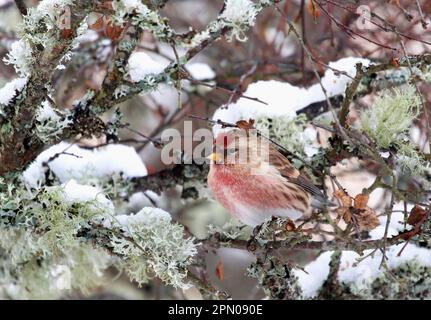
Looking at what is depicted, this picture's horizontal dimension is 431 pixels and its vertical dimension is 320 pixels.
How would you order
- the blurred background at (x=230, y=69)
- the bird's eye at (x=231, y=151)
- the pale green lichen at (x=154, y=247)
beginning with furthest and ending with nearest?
the blurred background at (x=230, y=69) < the bird's eye at (x=231, y=151) < the pale green lichen at (x=154, y=247)

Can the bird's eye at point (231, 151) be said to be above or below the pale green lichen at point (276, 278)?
above

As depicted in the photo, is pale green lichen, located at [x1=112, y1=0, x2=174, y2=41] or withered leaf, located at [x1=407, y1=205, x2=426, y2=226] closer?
withered leaf, located at [x1=407, y1=205, x2=426, y2=226]

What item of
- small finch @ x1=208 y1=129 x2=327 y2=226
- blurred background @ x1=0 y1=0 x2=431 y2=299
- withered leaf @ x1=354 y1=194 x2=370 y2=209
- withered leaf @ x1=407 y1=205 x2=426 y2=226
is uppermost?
blurred background @ x1=0 y1=0 x2=431 y2=299

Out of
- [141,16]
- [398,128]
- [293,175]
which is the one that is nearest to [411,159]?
[398,128]

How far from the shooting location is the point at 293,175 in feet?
10.2

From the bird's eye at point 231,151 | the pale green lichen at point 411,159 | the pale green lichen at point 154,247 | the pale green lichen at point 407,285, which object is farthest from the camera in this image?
the pale green lichen at point 407,285

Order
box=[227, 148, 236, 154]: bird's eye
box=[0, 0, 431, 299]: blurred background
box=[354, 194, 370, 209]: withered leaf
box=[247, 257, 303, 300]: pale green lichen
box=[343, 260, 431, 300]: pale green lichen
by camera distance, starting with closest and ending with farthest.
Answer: box=[354, 194, 370, 209]: withered leaf → box=[247, 257, 303, 300]: pale green lichen → box=[227, 148, 236, 154]: bird's eye → box=[343, 260, 431, 300]: pale green lichen → box=[0, 0, 431, 299]: blurred background

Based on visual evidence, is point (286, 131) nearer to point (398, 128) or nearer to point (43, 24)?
point (398, 128)

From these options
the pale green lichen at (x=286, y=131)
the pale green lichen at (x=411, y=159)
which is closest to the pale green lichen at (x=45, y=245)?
the pale green lichen at (x=286, y=131)

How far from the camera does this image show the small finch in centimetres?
303

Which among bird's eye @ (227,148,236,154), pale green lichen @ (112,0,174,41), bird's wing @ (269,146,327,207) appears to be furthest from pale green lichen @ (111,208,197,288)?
pale green lichen @ (112,0,174,41)

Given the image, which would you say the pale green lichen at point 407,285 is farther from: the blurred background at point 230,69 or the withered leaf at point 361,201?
the withered leaf at point 361,201

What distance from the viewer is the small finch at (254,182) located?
3031 millimetres

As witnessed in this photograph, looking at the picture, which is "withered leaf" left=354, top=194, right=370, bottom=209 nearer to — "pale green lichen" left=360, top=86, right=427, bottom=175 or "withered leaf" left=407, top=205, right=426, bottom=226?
"withered leaf" left=407, top=205, right=426, bottom=226
